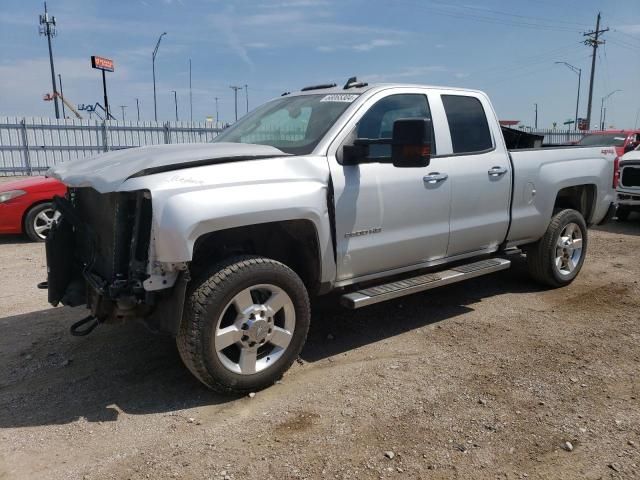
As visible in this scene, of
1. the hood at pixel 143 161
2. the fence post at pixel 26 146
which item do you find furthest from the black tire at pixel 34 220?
the fence post at pixel 26 146

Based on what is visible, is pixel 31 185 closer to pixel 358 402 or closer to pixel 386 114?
pixel 386 114

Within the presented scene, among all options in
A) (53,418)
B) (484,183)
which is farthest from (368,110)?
(53,418)

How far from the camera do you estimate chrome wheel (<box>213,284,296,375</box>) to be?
11.0ft

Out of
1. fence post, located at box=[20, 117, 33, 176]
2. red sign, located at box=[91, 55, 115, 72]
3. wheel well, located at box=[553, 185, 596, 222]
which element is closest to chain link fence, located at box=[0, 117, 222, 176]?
fence post, located at box=[20, 117, 33, 176]

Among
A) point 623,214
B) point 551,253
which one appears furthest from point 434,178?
point 623,214

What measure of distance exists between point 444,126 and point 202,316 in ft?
8.64

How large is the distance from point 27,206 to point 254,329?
20.3 feet

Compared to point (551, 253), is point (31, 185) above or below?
above

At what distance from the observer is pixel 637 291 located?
577cm

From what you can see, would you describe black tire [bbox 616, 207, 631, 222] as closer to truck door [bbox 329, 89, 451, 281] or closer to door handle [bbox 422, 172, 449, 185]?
truck door [bbox 329, 89, 451, 281]

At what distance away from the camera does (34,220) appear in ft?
26.8

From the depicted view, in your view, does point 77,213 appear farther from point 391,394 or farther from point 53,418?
point 391,394

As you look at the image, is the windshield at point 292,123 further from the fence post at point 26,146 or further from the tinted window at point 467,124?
the fence post at point 26,146

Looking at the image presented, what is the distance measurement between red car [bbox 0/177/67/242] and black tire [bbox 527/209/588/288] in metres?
6.42
